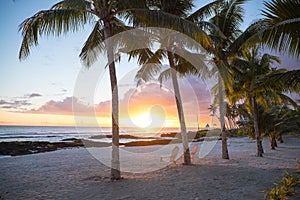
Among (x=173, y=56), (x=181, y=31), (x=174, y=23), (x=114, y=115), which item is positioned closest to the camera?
(x=174, y=23)

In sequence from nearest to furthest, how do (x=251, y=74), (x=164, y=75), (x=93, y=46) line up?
(x=93, y=46), (x=164, y=75), (x=251, y=74)

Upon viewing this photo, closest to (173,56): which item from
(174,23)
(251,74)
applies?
(174,23)

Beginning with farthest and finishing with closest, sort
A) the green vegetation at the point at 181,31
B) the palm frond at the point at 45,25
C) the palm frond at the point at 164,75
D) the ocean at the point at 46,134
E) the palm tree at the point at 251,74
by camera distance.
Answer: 1. the ocean at the point at 46,134
2. the palm tree at the point at 251,74
3. the palm frond at the point at 164,75
4. the palm frond at the point at 45,25
5. the green vegetation at the point at 181,31

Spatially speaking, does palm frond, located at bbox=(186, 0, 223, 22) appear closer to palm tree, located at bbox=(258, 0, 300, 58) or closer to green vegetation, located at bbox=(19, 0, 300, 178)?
green vegetation, located at bbox=(19, 0, 300, 178)

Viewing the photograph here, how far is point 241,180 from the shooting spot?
7.29 metres

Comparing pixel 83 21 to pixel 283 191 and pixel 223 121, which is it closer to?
pixel 283 191

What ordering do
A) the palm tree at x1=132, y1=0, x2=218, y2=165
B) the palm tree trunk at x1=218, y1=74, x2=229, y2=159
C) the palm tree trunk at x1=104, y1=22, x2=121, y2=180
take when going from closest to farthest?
the palm tree trunk at x1=104, y1=22, x2=121, y2=180
the palm tree at x1=132, y1=0, x2=218, y2=165
the palm tree trunk at x1=218, y1=74, x2=229, y2=159

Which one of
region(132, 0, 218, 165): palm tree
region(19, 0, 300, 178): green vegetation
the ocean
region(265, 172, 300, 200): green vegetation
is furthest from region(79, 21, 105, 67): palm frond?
the ocean

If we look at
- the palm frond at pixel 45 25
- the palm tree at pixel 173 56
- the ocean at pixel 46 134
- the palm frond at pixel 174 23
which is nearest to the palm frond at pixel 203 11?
the palm tree at pixel 173 56

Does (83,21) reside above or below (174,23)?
above

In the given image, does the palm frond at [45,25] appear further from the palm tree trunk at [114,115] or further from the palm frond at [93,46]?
the palm frond at [93,46]

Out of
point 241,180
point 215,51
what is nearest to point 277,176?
point 241,180

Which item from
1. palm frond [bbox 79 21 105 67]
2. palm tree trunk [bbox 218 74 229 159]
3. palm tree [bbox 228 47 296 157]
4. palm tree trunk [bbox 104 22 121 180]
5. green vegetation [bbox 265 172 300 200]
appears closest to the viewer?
green vegetation [bbox 265 172 300 200]

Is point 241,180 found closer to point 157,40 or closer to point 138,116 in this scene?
point 157,40
